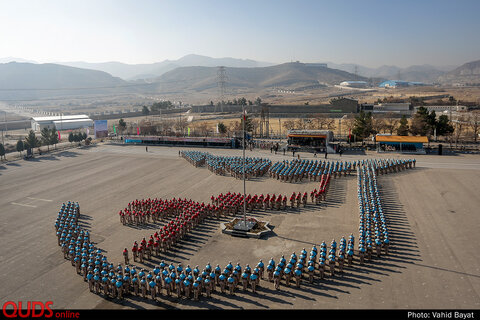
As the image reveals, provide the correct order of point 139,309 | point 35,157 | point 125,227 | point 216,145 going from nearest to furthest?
point 139,309, point 125,227, point 35,157, point 216,145

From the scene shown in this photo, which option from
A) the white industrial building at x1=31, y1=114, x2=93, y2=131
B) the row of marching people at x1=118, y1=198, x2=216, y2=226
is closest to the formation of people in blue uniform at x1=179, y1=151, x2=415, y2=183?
the row of marching people at x1=118, y1=198, x2=216, y2=226

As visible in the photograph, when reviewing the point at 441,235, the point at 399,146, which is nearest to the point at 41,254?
the point at 441,235

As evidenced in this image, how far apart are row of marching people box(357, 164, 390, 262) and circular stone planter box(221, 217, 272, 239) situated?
18.6 ft

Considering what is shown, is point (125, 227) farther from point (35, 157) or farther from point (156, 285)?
point (35, 157)

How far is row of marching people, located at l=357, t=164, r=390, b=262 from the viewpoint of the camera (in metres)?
17.5

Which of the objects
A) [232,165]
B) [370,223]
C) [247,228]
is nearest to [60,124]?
[232,165]

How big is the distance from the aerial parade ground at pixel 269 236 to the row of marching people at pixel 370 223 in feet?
1.86

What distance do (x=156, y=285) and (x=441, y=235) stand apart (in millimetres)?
16137

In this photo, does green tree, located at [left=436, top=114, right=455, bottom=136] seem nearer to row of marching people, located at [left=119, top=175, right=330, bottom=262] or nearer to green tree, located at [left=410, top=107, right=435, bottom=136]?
green tree, located at [left=410, top=107, right=435, bottom=136]

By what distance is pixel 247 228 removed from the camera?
2108cm

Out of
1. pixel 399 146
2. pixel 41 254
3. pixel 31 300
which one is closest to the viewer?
pixel 31 300

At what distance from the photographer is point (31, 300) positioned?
15148 mm

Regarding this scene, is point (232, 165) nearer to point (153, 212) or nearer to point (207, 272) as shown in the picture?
point (153, 212)

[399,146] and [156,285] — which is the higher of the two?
[399,146]
